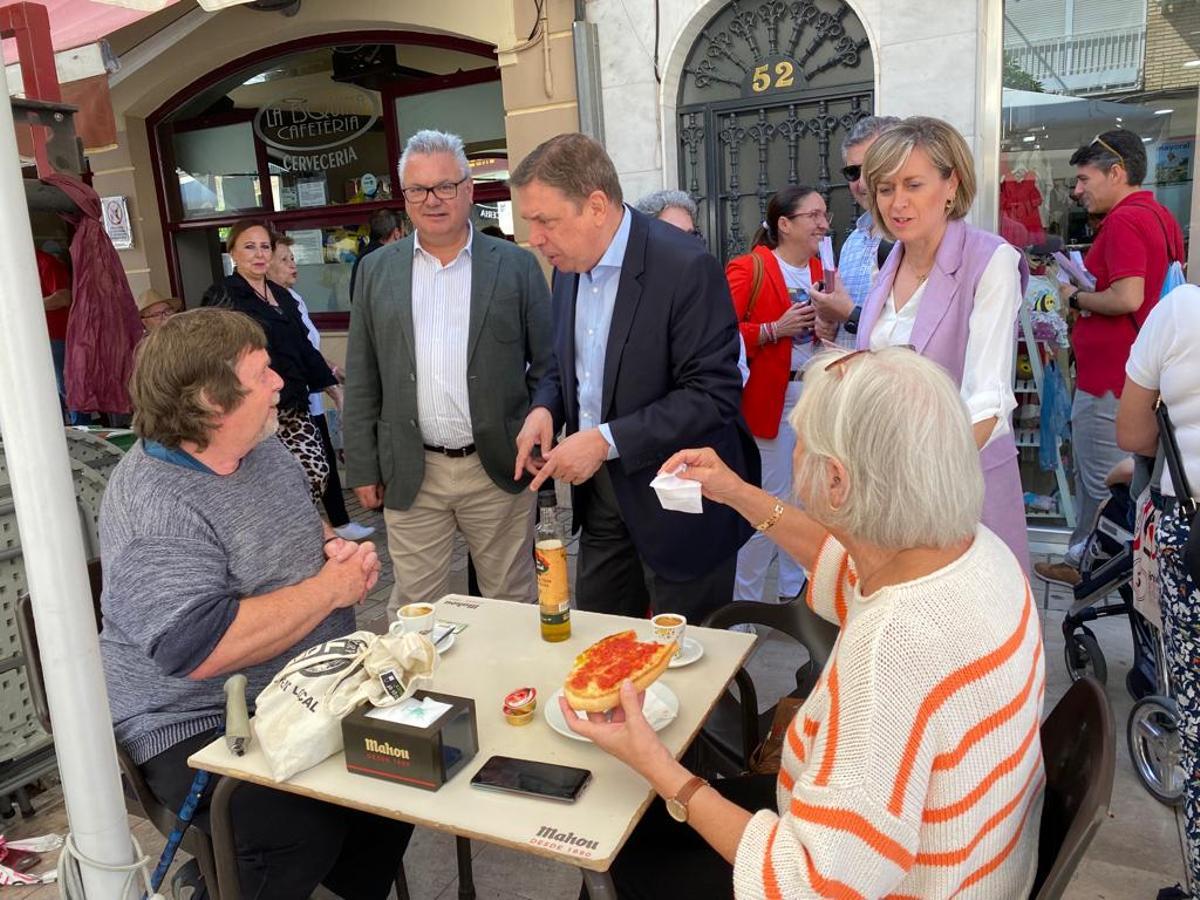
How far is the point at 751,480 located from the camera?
10.1ft

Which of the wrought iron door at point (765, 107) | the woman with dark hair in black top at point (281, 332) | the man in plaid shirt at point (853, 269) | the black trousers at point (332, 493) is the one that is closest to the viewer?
the man in plaid shirt at point (853, 269)

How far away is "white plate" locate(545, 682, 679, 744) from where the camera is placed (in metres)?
1.79

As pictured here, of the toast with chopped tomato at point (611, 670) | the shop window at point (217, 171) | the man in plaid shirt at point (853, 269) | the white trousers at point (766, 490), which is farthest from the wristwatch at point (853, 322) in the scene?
the shop window at point (217, 171)

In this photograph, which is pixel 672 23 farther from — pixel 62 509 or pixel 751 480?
pixel 62 509

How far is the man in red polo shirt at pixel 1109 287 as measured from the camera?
412cm

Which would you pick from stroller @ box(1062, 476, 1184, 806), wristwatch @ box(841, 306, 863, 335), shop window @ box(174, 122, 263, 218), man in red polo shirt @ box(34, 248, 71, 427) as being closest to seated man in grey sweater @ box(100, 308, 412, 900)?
stroller @ box(1062, 476, 1184, 806)

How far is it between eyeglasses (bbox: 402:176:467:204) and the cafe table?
162 centimetres

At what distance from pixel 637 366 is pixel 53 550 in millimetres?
1593

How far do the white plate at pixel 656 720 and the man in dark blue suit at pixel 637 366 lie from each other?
2.73ft

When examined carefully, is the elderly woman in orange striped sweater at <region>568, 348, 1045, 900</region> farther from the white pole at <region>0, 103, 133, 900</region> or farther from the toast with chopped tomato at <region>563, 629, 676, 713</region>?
the white pole at <region>0, 103, 133, 900</region>

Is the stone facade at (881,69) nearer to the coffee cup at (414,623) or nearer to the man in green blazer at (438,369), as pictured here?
the man in green blazer at (438,369)

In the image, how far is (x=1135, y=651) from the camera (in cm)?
343

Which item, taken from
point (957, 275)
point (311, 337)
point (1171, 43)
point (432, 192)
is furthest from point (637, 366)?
point (311, 337)

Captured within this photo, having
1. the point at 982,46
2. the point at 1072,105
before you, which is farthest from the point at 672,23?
the point at 1072,105
